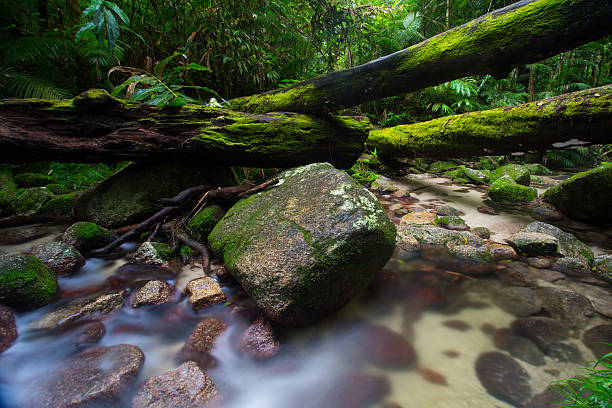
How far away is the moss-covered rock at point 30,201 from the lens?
3.65 m

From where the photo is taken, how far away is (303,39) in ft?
21.4

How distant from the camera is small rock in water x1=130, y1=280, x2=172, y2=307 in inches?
86.6

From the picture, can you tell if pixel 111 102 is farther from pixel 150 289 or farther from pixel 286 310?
pixel 286 310

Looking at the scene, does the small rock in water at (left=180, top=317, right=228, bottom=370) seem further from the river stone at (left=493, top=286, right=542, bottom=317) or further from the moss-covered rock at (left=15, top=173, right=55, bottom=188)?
the moss-covered rock at (left=15, top=173, right=55, bottom=188)

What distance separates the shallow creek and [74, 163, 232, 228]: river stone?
67cm

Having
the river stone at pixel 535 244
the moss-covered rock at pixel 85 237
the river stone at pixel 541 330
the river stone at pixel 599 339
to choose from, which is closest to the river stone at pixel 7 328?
the moss-covered rock at pixel 85 237

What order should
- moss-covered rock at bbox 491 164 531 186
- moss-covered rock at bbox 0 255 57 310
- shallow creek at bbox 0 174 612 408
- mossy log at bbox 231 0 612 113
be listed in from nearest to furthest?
shallow creek at bbox 0 174 612 408, moss-covered rock at bbox 0 255 57 310, mossy log at bbox 231 0 612 113, moss-covered rock at bbox 491 164 531 186

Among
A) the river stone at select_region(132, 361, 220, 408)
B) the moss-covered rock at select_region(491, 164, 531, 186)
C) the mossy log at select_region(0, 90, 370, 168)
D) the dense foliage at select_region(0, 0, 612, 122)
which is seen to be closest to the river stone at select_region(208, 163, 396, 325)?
the river stone at select_region(132, 361, 220, 408)

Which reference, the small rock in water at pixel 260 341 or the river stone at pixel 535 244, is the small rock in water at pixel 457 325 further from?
the river stone at pixel 535 244

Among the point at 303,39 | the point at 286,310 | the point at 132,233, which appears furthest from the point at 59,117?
the point at 303,39

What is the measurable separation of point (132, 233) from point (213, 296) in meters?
1.46

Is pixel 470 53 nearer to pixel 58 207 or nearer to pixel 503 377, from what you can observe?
pixel 503 377

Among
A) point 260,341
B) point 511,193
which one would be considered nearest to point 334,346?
point 260,341

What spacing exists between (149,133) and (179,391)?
2.63 meters
